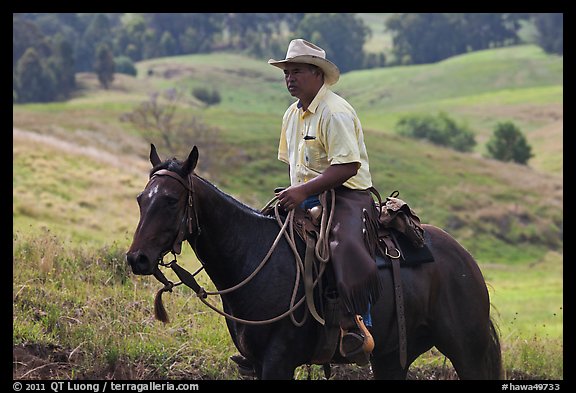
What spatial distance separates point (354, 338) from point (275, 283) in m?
0.81

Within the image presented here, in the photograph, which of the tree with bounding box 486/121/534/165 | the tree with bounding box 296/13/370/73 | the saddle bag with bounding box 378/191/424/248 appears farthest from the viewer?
the tree with bounding box 296/13/370/73

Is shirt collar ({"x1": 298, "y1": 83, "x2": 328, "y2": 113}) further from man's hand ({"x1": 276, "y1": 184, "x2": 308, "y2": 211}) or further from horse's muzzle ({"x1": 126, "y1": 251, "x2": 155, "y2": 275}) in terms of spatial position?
horse's muzzle ({"x1": 126, "y1": 251, "x2": 155, "y2": 275})

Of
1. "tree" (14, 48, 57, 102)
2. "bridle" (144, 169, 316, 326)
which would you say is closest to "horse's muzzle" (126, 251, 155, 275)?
"bridle" (144, 169, 316, 326)

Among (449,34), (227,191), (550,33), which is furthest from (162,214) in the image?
(449,34)

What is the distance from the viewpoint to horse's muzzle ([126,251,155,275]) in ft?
20.5

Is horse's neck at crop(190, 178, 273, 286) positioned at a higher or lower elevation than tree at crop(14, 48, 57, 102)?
higher

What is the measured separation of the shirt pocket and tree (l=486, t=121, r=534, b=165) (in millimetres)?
65018

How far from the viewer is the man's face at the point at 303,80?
728cm

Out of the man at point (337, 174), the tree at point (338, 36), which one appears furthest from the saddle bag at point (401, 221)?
the tree at point (338, 36)

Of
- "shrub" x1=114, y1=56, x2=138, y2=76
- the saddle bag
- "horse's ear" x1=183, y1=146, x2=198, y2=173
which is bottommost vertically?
"shrub" x1=114, y1=56, x2=138, y2=76

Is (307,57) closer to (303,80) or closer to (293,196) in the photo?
(303,80)
